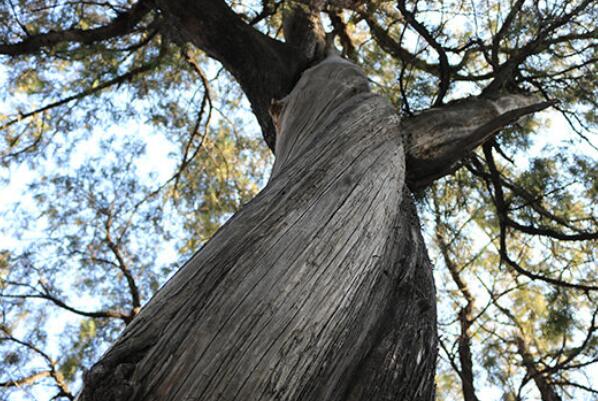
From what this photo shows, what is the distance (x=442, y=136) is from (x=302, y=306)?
4.19 ft

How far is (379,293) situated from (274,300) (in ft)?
0.89

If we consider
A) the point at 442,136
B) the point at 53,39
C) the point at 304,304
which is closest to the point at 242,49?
the point at 442,136

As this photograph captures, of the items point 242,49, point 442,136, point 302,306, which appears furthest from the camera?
point 242,49

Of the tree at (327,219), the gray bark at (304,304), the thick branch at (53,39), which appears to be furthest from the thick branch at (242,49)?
the gray bark at (304,304)

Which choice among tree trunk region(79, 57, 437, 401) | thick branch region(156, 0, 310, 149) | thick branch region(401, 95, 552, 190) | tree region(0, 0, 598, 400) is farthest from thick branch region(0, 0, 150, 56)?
tree trunk region(79, 57, 437, 401)

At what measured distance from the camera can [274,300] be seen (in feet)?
2.73

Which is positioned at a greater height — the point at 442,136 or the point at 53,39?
the point at 53,39

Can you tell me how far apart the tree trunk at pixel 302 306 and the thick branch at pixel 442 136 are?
0.50m

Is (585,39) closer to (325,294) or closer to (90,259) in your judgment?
(325,294)

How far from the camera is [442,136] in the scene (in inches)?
75.9

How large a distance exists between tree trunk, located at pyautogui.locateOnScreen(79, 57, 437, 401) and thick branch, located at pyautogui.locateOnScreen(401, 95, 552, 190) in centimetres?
50

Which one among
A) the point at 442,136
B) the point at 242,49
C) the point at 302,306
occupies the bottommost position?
the point at 302,306

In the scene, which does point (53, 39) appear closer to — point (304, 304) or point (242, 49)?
point (242, 49)

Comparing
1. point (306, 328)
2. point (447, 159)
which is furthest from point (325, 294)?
point (447, 159)
